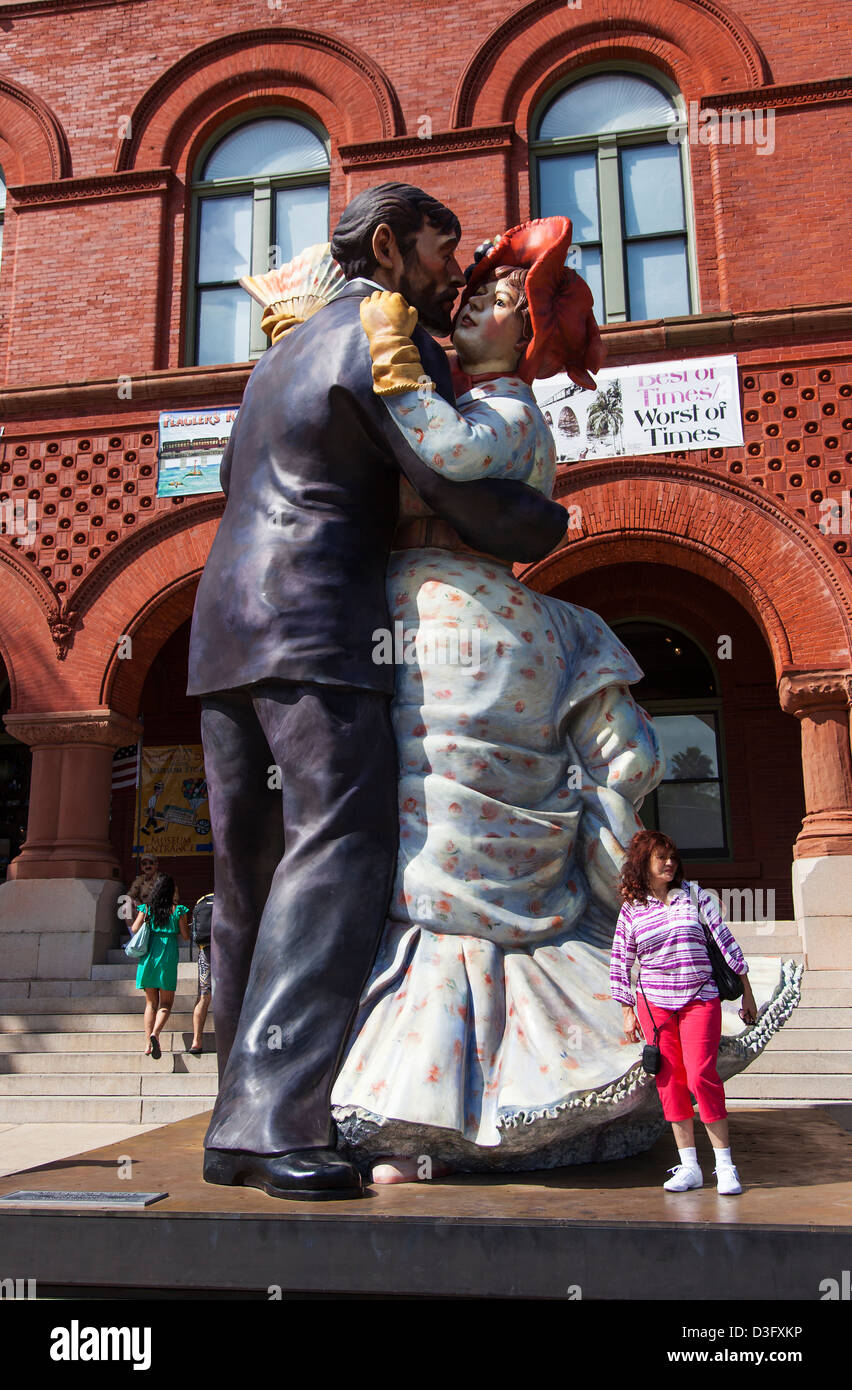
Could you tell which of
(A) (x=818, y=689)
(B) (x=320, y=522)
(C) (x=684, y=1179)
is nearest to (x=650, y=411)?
(A) (x=818, y=689)

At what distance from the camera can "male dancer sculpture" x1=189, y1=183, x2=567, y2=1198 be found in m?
2.68

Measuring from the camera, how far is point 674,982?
3.02 m

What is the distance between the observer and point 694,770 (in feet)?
51.1

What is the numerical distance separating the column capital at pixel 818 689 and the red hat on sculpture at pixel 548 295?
8.79 meters

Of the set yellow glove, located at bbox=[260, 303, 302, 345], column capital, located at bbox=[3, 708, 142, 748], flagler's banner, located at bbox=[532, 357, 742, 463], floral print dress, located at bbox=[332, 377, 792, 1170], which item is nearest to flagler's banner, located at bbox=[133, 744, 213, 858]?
column capital, located at bbox=[3, 708, 142, 748]

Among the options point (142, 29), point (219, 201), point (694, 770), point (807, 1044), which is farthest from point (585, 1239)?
point (142, 29)

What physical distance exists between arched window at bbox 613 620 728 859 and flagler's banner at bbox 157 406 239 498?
612 cm

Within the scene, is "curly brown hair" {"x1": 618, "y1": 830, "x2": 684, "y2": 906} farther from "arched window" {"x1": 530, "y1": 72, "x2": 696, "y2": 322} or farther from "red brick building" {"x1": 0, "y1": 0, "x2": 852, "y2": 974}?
"arched window" {"x1": 530, "y1": 72, "x2": 696, "y2": 322}

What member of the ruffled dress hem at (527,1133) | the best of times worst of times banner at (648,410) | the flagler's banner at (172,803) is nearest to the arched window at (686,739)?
the best of times worst of times banner at (648,410)

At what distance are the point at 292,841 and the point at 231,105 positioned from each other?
48.0 ft

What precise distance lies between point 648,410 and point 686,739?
493 cm

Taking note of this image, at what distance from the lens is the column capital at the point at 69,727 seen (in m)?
13.0

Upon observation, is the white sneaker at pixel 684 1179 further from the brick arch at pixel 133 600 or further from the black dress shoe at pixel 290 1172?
the brick arch at pixel 133 600

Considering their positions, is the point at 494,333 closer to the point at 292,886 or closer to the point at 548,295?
the point at 548,295
